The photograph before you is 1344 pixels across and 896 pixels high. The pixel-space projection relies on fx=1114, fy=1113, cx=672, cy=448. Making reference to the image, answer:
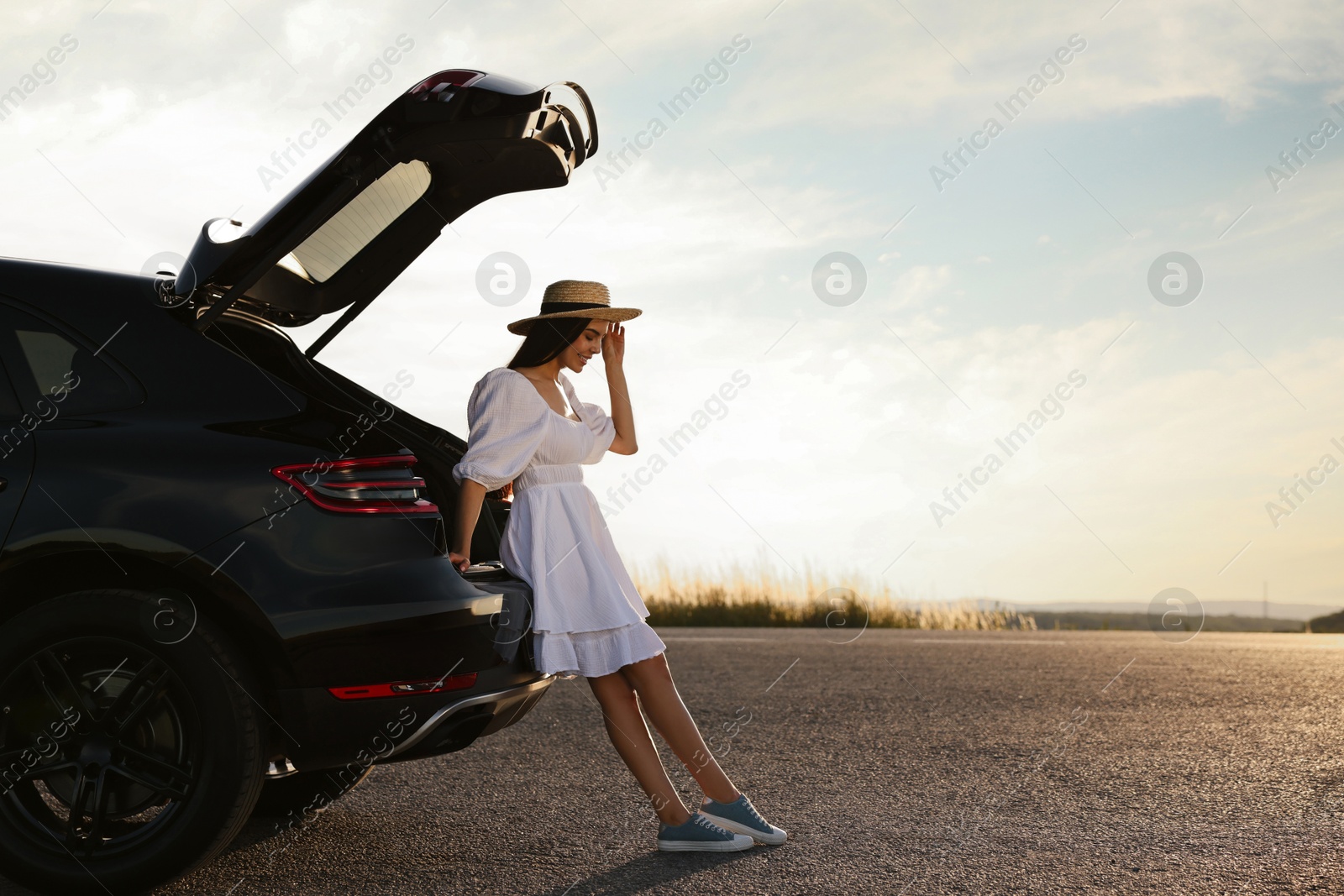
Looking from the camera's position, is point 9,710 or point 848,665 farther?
point 848,665

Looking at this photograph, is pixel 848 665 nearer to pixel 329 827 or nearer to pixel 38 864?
pixel 329 827

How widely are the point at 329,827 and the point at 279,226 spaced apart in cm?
223

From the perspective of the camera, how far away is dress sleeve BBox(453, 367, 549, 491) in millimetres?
3721

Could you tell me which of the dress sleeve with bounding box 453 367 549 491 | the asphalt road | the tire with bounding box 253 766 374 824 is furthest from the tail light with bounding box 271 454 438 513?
the tire with bounding box 253 766 374 824

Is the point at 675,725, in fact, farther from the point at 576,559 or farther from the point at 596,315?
the point at 596,315

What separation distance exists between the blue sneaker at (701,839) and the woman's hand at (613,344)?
1671 millimetres

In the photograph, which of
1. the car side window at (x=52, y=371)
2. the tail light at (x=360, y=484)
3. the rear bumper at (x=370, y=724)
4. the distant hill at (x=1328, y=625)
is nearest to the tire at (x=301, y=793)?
the rear bumper at (x=370, y=724)

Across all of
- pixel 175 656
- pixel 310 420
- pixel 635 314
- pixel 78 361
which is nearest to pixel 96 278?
pixel 78 361

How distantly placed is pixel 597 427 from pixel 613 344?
314mm

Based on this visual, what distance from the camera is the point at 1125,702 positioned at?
6727mm

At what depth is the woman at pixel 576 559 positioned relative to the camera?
12.3ft

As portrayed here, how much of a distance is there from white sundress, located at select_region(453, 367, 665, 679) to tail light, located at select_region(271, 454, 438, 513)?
0.35 meters

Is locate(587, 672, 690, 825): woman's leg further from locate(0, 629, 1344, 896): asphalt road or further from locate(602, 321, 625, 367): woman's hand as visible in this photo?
locate(602, 321, 625, 367): woman's hand

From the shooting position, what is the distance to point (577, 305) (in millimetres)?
4035
